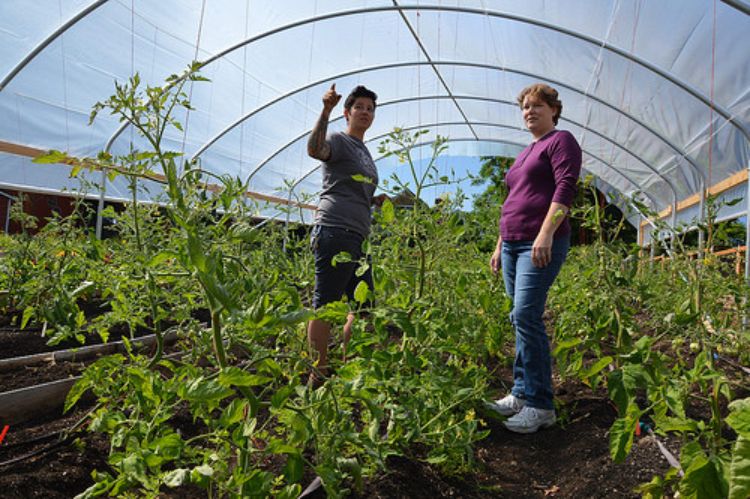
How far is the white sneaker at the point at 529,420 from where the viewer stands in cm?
230

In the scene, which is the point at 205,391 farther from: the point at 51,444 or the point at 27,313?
the point at 27,313

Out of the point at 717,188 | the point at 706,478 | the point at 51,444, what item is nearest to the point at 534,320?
the point at 706,478

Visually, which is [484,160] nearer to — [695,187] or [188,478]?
[695,187]

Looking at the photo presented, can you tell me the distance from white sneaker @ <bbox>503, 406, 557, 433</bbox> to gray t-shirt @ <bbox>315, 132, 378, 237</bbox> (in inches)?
44.5

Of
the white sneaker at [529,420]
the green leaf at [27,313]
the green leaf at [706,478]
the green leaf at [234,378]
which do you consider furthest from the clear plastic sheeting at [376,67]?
the green leaf at [706,478]

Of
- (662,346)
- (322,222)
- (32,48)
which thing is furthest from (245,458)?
(32,48)

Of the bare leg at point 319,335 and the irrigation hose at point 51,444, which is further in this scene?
the bare leg at point 319,335

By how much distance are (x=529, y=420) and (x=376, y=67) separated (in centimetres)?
741

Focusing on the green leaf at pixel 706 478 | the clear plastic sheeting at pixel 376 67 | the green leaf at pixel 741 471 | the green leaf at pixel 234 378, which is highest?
the clear plastic sheeting at pixel 376 67

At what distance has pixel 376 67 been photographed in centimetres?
872

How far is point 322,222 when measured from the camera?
8.71 feet

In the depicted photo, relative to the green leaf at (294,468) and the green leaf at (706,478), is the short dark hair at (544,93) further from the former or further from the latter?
the green leaf at (294,468)

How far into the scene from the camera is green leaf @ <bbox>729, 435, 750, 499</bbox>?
3.08ft

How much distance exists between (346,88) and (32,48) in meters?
4.72
